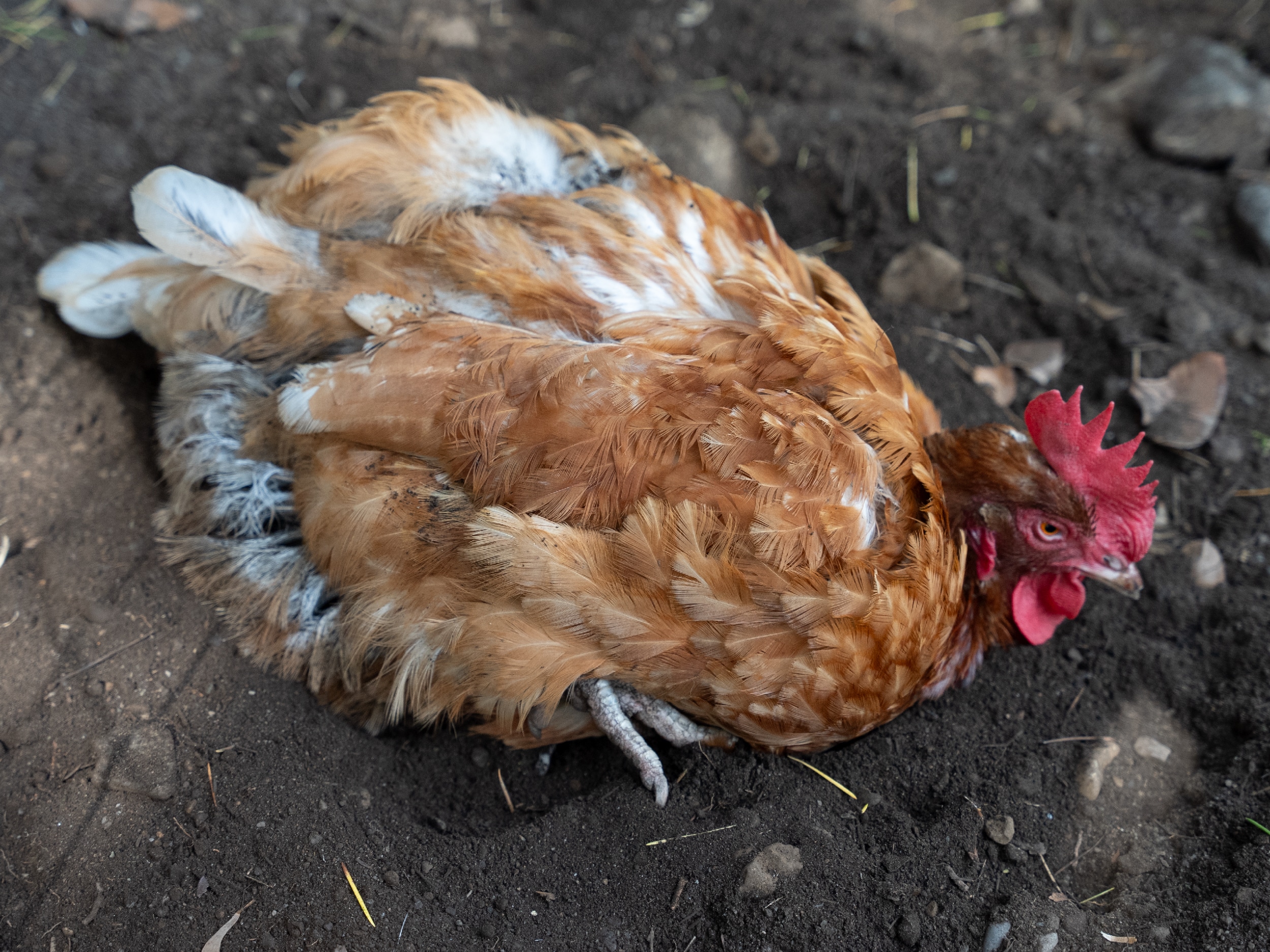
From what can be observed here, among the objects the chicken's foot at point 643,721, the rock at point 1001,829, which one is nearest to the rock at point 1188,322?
the rock at point 1001,829

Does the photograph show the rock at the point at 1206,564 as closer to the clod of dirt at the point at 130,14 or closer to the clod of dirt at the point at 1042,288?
the clod of dirt at the point at 1042,288

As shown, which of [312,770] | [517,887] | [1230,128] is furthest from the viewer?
[1230,128]

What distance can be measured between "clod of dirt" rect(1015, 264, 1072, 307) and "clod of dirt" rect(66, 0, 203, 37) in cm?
384

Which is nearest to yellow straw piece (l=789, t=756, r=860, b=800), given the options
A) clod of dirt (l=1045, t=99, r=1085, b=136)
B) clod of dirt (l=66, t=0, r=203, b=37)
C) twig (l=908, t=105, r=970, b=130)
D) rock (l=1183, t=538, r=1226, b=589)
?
rock (l=1183, t=538, r=1226, b=589)

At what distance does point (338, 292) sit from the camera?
94.0 inches

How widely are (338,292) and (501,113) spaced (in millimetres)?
844

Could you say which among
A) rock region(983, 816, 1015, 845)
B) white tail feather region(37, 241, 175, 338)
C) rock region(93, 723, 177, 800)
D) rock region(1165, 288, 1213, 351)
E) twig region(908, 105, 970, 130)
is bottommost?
rock region(983, 816, 1015, 845)

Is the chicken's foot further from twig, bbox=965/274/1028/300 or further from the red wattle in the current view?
twig, bbox=965/274/1028/300

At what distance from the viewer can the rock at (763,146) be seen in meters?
3.70

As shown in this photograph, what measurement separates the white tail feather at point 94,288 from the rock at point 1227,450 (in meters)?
3.71

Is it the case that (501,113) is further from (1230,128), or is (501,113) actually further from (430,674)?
(1230,128)

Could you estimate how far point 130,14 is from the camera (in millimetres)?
3623

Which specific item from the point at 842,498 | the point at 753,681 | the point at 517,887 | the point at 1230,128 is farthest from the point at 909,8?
the point at 517,887

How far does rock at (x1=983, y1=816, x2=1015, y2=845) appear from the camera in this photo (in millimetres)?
2201
